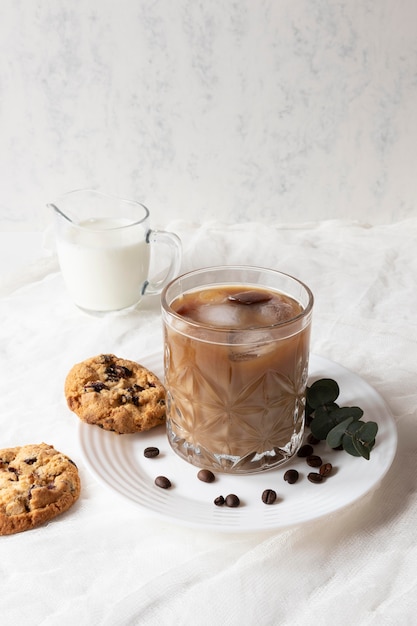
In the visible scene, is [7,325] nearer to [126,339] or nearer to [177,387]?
[126,339]

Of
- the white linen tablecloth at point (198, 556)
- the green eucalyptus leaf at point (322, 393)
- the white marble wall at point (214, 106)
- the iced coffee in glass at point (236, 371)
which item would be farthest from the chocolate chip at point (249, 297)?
the white marble wall at point (214, 106)

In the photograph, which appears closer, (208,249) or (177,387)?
(177,387)

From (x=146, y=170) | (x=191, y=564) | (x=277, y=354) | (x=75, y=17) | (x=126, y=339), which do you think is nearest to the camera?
(x=191, y=564)

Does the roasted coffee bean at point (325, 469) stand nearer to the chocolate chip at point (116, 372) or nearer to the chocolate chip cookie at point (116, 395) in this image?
the chocolate chip cookie at point (116, 395)

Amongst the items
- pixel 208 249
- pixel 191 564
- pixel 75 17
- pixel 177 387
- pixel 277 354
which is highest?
pixel 75 17

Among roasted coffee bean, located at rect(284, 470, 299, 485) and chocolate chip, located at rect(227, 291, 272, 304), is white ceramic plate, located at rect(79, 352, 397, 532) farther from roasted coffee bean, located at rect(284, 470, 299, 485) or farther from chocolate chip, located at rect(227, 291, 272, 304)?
chocolate chip, located at rect(227, 291, 272, 304)

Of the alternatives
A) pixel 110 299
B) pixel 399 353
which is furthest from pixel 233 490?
pixel 110 299
